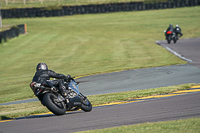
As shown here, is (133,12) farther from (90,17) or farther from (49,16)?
(49,16)

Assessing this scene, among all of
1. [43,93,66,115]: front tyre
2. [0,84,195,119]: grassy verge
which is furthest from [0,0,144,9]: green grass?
[43,93,66,115]: front tyre

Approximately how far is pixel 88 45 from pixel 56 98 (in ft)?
72.7

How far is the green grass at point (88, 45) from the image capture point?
19.0 m

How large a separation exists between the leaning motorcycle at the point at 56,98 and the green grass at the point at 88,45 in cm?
494

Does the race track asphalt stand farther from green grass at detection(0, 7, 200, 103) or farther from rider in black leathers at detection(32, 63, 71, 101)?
green grass at detection(0, 7, 200, 103)

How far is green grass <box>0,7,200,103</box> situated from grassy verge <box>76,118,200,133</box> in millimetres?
7331

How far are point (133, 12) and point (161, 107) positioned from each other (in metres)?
46.3

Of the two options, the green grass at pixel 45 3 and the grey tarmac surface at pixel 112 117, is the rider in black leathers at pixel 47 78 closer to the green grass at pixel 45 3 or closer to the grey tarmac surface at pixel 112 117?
the grey tarmac surface at pixel 112 117

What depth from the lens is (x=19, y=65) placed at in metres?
23.1

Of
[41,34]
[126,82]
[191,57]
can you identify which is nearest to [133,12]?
[41,34]

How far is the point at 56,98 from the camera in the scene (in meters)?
8.39

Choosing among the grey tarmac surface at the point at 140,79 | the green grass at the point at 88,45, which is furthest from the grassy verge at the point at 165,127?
the green grass at the point at 88,45

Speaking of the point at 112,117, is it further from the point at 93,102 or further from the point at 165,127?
the point at 93,102

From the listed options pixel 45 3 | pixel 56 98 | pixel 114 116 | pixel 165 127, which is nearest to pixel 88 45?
pixel 56 98
